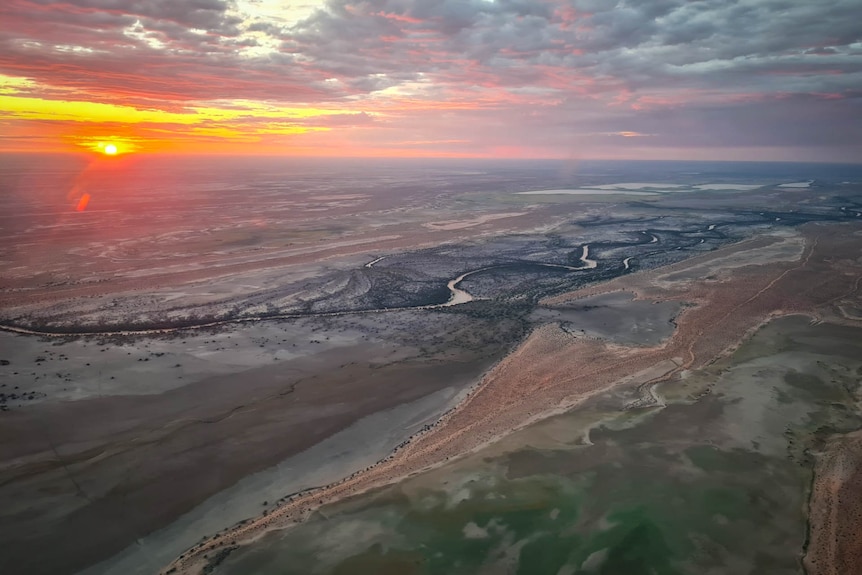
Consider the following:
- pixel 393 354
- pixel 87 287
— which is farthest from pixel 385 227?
pixel 393 354

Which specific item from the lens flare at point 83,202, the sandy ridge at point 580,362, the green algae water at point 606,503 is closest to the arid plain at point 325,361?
the sandy ridge at point 580,362

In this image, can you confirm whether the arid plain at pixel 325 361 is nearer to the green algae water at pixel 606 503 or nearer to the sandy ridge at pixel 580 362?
the sandy ridge at pixel 580 362

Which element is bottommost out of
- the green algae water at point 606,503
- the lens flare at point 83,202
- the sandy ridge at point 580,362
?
the green algae water at point 606,503

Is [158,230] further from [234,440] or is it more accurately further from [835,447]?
[835,447]

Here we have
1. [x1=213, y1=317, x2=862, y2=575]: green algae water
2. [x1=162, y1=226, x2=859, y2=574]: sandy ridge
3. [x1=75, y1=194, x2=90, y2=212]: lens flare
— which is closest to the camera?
[x1=213, y1=317, x2=862, y2=575]: green algae water

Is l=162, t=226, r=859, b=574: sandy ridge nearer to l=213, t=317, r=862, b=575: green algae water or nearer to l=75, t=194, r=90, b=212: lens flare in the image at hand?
l=213, t=317, r=862, b=575: green algae water

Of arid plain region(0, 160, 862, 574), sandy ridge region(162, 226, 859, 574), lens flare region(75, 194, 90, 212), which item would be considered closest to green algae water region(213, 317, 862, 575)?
arid plain region(0, 160, 862, 574)

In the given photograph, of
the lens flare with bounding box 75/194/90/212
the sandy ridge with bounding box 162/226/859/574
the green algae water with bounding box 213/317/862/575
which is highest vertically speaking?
the lens flare with bounding box 75/194/90/212
